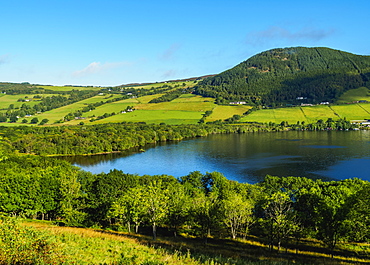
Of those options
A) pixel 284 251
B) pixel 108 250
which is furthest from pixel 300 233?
pixel 108 250

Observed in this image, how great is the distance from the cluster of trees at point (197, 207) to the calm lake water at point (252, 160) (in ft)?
89.3

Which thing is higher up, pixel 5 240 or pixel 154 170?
pixel 5 240

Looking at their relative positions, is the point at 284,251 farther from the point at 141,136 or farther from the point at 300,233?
the point at 141,136

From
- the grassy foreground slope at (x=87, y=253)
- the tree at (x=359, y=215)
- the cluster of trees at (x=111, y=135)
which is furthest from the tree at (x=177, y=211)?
the cluster of trees at (x=111, y=135)

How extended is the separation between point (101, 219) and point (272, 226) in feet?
92.4

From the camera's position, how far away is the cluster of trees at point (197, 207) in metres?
32.9

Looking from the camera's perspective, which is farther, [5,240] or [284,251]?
[284,251]

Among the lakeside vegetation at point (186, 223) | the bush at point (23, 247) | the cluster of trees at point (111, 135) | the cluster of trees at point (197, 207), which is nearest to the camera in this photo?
the bush at point (23, 247)

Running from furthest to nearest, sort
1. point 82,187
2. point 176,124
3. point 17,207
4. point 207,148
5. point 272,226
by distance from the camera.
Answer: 1. point 176,124
2. point 207,148
3. point 82,187
4. point 17,207
5. point 272,226

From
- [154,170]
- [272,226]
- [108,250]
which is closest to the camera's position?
[108,250]

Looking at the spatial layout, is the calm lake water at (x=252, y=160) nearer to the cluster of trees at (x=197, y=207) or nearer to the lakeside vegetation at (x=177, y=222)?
the lakeside vegetation at (x=177, y=222)

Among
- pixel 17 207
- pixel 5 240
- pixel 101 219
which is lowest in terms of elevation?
pixel 101 219

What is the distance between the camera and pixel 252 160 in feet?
330

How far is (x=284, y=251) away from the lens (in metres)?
33.2
